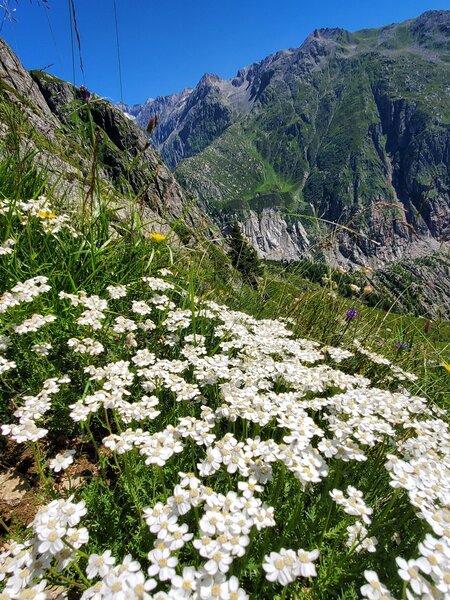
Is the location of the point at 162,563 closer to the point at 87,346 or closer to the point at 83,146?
the point at 87,346

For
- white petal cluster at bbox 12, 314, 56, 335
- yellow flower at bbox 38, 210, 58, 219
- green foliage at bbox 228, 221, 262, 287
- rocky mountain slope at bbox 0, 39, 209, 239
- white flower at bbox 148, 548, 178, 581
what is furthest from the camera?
green foliage at bbox 228, 221, 262, 287

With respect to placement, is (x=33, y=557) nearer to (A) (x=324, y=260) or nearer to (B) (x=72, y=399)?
(B) (x=72, y=399)

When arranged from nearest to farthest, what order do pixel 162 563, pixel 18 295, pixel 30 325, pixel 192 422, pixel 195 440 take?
pixel 162 563, pixel 192 422, pixel 195 440, pixel 30 325, pixel 18 295

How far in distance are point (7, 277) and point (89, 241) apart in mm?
1356

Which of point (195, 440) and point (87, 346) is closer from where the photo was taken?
point (195, 440)

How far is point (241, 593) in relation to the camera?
1.61m

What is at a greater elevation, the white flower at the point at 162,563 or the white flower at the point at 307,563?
the white flower at the point at 307,563

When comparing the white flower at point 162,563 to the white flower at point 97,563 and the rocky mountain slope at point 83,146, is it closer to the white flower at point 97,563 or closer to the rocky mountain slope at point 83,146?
the white flower at point 97,563

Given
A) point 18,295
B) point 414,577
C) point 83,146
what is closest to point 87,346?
A: point 18,295

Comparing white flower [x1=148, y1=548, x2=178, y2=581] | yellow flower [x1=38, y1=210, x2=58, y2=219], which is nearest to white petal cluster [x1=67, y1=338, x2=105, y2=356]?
white flower [x1=148, y1=548, x2=178, y2=581]

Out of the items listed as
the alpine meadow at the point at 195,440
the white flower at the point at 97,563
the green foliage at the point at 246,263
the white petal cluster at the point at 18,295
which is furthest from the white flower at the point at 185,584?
the green foliage at the point at 246,263

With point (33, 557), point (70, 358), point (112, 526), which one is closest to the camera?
point (33, 557)

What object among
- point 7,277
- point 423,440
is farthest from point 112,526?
point 7,277

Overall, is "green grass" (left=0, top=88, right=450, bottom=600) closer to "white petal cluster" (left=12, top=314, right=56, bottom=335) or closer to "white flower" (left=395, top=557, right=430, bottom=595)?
"white flower" (left=395, top=557, right=430, bottom=595)
